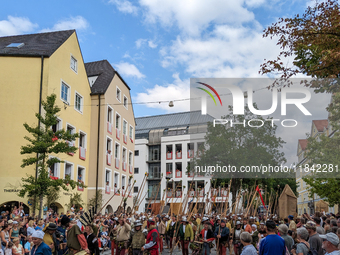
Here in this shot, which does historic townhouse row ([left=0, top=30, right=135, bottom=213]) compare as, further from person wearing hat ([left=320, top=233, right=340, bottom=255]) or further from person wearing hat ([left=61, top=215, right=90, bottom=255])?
person wearing hat ([left=320, top=233, right=340, bottom=255])

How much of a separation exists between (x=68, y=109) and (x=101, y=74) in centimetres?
882

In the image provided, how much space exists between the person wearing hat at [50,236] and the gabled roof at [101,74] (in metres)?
24.5

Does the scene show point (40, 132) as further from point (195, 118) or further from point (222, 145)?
point (195, 118)

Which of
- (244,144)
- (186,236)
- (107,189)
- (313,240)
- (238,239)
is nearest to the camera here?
(313,240)

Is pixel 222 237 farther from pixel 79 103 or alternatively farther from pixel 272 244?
pixel 79 103

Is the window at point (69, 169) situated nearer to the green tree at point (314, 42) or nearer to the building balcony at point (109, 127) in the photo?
the building balcony at point (109, 127)

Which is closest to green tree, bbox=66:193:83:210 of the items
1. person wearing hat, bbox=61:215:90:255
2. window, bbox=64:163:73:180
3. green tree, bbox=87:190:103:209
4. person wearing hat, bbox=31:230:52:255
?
window, bbox=64:163:73:180

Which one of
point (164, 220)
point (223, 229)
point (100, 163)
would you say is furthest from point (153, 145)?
point (223, 229)

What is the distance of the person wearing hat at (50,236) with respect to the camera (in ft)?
29.6

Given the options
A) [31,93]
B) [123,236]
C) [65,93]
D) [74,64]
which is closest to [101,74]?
[74,64]

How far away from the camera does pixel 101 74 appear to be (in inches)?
1453

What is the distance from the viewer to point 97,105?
110 feet

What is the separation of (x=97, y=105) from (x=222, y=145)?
11520mm

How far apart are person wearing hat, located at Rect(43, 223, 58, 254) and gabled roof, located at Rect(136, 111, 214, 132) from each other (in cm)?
5539
